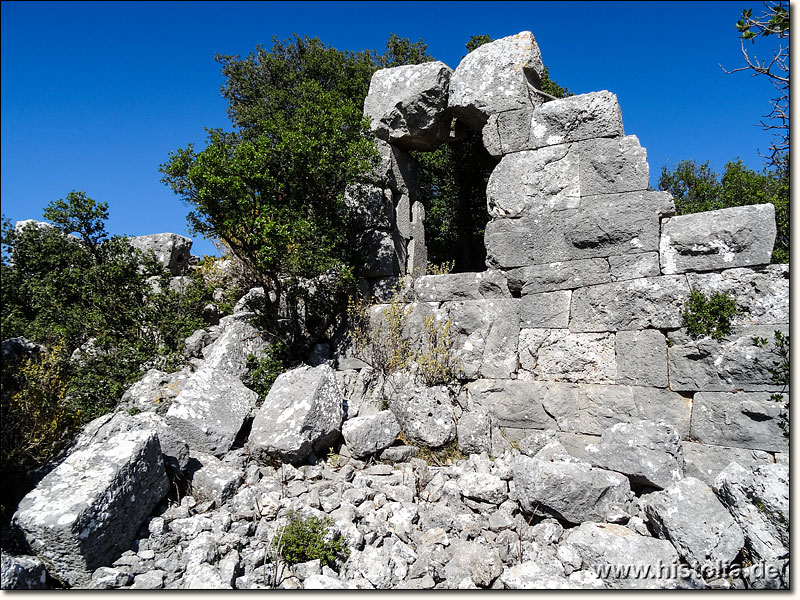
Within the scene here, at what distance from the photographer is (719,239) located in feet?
15.2

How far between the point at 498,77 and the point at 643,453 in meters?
4.30

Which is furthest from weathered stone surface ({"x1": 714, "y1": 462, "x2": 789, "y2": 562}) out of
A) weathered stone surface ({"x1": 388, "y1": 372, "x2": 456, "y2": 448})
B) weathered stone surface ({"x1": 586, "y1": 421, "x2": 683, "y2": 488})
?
weathered stone surface ({"x1": 388, "y1": 372, "x2": 456, "y2": 448})

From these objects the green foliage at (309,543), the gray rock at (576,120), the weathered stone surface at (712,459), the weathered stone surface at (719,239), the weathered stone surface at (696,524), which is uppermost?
the gray rock at (576,120)

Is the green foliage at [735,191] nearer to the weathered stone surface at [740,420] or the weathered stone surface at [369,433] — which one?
the weathered stone surface at [740,420]

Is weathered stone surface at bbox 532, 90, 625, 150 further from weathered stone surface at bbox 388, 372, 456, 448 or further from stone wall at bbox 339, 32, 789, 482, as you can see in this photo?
weathered stone surface at bbox 388, 372, 456, 448

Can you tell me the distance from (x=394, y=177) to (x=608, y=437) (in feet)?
14.0

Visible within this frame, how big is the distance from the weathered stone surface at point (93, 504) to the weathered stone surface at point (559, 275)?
147 inches

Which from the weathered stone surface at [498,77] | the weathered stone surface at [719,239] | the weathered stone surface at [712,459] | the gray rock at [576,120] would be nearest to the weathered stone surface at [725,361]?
the weathered stone surface at [712,459]

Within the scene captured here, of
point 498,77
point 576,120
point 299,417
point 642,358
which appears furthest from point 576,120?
point 299,417

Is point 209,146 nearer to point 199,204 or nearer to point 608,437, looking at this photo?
point 199,204

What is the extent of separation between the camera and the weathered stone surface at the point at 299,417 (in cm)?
471

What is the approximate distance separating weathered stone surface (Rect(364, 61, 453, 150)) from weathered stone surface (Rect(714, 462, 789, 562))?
5.05m

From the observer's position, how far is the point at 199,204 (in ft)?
20.5

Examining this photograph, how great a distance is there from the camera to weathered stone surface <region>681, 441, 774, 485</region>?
4.25 metres
